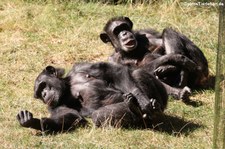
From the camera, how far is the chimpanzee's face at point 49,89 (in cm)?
657

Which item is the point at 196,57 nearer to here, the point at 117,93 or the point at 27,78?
the point at 117,93

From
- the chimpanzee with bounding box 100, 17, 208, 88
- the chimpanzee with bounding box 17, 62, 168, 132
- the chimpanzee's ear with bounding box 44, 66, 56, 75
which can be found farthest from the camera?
the chimpanzee with bounding box 100, 17, 208, 88

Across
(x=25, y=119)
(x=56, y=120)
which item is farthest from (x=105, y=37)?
(x=25, y=119)

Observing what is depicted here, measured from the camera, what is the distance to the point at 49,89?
6.62 m

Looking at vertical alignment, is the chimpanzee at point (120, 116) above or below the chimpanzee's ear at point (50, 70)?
below

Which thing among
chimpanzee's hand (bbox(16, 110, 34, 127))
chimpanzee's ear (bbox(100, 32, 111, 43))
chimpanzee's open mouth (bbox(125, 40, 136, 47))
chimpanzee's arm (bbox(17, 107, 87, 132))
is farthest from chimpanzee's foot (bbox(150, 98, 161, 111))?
chimpanzee's ear (bbox(100, 32, 111, 43))

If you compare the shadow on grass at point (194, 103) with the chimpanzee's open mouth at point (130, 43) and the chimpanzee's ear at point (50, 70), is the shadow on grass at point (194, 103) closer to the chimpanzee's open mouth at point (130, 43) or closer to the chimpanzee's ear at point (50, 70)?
the chimpanzee's open mouth at point (130, 43)

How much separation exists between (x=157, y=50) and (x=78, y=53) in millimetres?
1678

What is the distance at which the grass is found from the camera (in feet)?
19.2

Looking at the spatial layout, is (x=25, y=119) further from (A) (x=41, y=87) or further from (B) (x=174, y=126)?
(B) (x=174, y=126)

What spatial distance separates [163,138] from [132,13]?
18.0 feet

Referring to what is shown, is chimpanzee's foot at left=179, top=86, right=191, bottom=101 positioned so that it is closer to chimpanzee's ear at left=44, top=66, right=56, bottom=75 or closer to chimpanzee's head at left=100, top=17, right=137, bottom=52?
chimpanzee's head at left=100, top=17, right=137, bottom=52

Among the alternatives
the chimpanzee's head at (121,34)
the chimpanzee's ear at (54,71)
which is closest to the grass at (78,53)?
the chimpanzee's ear at (54,71)

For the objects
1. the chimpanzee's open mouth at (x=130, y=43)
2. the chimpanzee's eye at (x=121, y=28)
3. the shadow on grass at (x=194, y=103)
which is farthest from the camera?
the chimpanzee's eye at (x=121, y=28)
